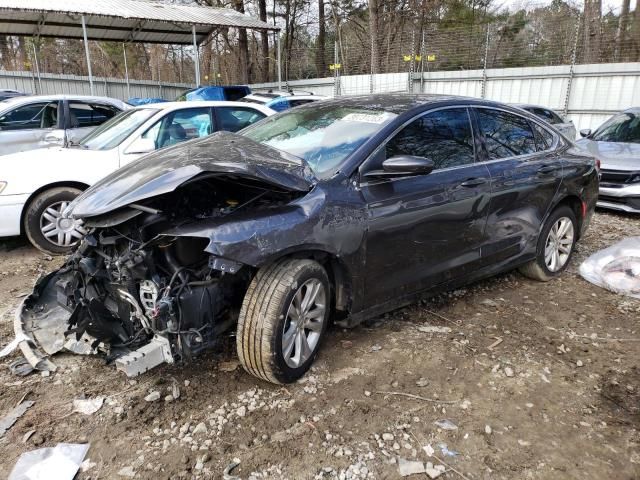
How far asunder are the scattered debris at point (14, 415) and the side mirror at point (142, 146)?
338cm

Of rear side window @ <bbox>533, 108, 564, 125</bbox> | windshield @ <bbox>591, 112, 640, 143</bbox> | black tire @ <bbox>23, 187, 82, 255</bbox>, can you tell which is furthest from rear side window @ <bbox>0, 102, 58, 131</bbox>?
rear side window @ <bbox>533, 108, 564, 125</bbox>

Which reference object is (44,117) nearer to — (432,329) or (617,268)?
(432,329)

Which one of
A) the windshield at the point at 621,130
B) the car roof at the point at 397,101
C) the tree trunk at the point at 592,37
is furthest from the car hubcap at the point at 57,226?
the tree trunk at the point at 592,37

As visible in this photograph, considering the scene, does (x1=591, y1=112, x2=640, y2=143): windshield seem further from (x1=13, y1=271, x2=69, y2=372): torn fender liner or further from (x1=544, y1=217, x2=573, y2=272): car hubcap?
(x1=13, y1=271, x2=69, y2=372): torn fender liner

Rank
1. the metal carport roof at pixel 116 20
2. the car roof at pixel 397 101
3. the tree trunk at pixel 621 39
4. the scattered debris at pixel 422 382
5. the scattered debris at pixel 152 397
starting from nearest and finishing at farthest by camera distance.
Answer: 1. the scattered debris at pixel 152 397
2. the scattered debris at pixel 422 382
3. the car roof at pixel 397 101
4. the tree trunk at pixel 621 39
5. the metal carport roof at pixel 116 20

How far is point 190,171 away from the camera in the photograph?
256cm

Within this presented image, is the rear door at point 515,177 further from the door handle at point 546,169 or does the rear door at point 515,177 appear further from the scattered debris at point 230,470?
the scattered debris at point 230,470

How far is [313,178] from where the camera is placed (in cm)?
296

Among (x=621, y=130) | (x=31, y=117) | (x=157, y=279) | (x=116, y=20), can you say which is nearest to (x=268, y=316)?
(x=157, y=279)

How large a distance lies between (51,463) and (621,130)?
29.2 ft

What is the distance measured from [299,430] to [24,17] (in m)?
16.6

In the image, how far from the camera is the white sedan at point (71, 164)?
16.3 feet

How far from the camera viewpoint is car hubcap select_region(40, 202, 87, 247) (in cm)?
509

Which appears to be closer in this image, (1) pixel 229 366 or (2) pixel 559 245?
(1) pixel 229 366
